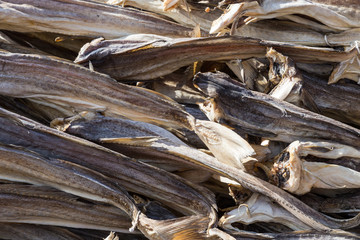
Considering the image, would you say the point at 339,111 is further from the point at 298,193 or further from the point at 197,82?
the point at 197,82

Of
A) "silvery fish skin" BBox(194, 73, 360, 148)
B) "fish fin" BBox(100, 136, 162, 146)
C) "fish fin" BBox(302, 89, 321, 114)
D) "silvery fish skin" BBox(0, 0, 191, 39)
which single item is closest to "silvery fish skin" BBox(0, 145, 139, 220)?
"fish fin" BBox(100, 136, 162, 146)

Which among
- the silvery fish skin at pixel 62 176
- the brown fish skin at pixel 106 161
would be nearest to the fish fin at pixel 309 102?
the brown fish skin at pixel 106 161

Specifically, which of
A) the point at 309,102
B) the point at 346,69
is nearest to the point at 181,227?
the point at 309,102

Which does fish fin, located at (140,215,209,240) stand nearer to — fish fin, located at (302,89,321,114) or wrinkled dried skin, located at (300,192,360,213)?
wrinkled dried skin, located at (300,192,360,213)

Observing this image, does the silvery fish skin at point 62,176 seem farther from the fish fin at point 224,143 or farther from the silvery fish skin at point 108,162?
the fish fin at point 224,143

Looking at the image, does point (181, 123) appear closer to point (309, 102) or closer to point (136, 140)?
point (136, 140)

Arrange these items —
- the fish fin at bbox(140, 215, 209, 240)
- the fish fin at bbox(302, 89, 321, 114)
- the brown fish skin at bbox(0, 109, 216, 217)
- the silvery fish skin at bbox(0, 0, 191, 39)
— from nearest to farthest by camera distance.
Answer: the fish fin at bbox(140, 215, 209, 240)
the brown fish skin at bbox(0, 109, 216, 217)
the fish fin at bbox(302, 89, 321, 114)
the silvery fish skin at bbox(0, 0, 191, 39)
